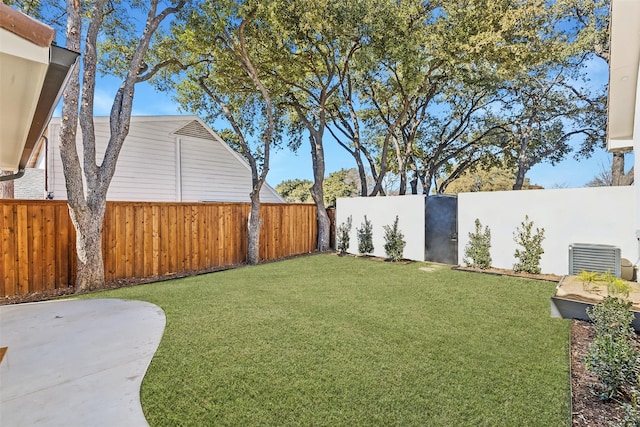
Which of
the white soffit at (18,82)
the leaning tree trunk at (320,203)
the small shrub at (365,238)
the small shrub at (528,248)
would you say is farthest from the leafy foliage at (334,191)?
the white soffit at (18,82)

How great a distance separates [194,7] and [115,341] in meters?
7.76

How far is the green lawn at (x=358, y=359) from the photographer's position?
6.89ft

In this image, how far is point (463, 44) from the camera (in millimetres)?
8812

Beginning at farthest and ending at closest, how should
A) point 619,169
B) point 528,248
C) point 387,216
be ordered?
point 619,169 → point 387,216 → point 528,248

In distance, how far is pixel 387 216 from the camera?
9.43 meters

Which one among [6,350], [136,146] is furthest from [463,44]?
[6,350]

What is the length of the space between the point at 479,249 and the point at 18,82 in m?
8.15

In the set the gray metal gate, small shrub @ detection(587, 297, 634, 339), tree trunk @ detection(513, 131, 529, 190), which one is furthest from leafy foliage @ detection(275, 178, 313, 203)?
small shrub @ detection(587, 297, 634, 339)

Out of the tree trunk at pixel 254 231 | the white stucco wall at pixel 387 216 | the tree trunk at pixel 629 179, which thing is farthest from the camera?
the tree trunk at pixel 629 179

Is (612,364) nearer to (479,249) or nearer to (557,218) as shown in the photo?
(557,218)

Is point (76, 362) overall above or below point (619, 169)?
below

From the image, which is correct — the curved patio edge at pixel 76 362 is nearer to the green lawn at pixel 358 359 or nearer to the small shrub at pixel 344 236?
the green lawn at pixel 358 359

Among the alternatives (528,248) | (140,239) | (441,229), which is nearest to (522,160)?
(441,229)

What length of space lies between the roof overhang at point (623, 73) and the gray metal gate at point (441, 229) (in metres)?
3.35
